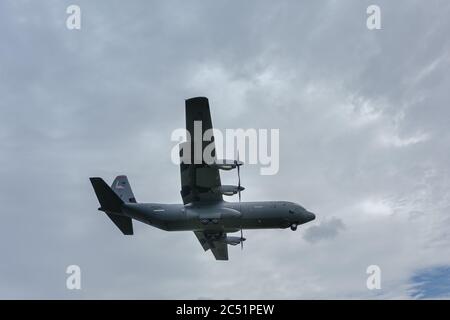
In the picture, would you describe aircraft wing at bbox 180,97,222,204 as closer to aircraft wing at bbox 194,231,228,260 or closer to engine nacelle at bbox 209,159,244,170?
engine nacelle at bbox 209,159,244,170

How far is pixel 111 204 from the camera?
52.2 meters

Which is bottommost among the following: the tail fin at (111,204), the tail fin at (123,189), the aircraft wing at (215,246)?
the aircraft wing at (215,246)

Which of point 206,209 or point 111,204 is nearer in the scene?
point 206,209

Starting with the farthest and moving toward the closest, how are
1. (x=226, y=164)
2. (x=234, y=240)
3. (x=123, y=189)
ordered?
(x=123, y=189) → (x=234, y=240) → (x=226, y=164)

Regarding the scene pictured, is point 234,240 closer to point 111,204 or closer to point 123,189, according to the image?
point 123,189

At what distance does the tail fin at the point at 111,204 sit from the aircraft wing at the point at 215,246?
8161 mm

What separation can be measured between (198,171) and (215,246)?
12.4m

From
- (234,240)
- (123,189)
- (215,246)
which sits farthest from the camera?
(215,246)

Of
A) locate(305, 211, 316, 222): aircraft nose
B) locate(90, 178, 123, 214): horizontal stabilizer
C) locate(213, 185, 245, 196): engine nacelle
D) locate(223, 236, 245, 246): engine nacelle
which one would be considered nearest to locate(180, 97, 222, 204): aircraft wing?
locate(213, 185, 245, 196): engine nacelle

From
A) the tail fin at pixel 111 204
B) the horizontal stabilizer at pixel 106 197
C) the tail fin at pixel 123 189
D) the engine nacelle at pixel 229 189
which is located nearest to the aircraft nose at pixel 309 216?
the engine nacelle at pixel 229 189

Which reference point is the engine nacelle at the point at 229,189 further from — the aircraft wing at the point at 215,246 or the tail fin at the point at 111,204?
the tail fin at the point at 111,204

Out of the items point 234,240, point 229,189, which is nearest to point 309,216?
point 229,189

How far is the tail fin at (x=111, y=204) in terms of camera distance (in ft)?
167
